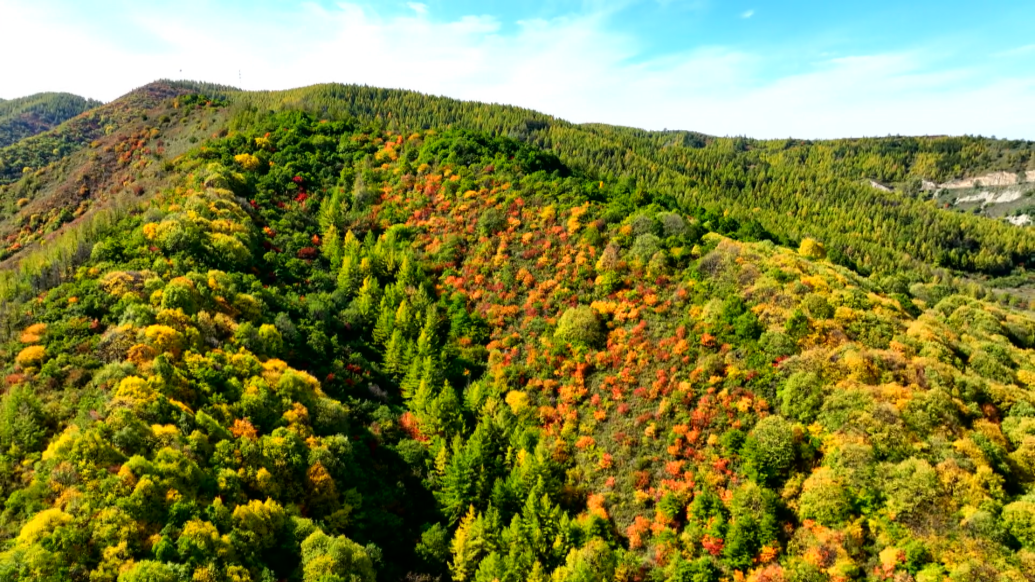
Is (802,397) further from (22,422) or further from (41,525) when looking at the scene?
(22,422)

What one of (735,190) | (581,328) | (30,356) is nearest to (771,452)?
(581,328)

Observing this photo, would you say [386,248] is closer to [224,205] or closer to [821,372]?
[224,205]

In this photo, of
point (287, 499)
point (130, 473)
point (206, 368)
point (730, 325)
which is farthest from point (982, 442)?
point (206, 368)

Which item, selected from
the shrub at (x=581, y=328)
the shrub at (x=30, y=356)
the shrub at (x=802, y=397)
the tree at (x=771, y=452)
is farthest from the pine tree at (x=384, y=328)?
the shrub at (x=802, y=397)

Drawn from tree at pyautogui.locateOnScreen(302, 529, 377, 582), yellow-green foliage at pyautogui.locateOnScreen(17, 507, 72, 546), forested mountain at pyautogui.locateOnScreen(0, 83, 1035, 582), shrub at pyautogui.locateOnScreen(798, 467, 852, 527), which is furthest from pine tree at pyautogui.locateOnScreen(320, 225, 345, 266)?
shrub at pyautogui.locateOnScreen(798, 467, 852, 527)

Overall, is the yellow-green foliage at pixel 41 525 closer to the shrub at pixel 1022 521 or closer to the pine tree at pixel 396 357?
the pine tree at pixel 396 357

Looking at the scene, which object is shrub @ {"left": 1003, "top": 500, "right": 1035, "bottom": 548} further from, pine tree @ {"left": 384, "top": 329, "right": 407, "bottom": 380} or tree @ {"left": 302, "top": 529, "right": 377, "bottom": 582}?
pine tree @ {"left": 384, "top": 329, "right": 407, "bottom": 380}
